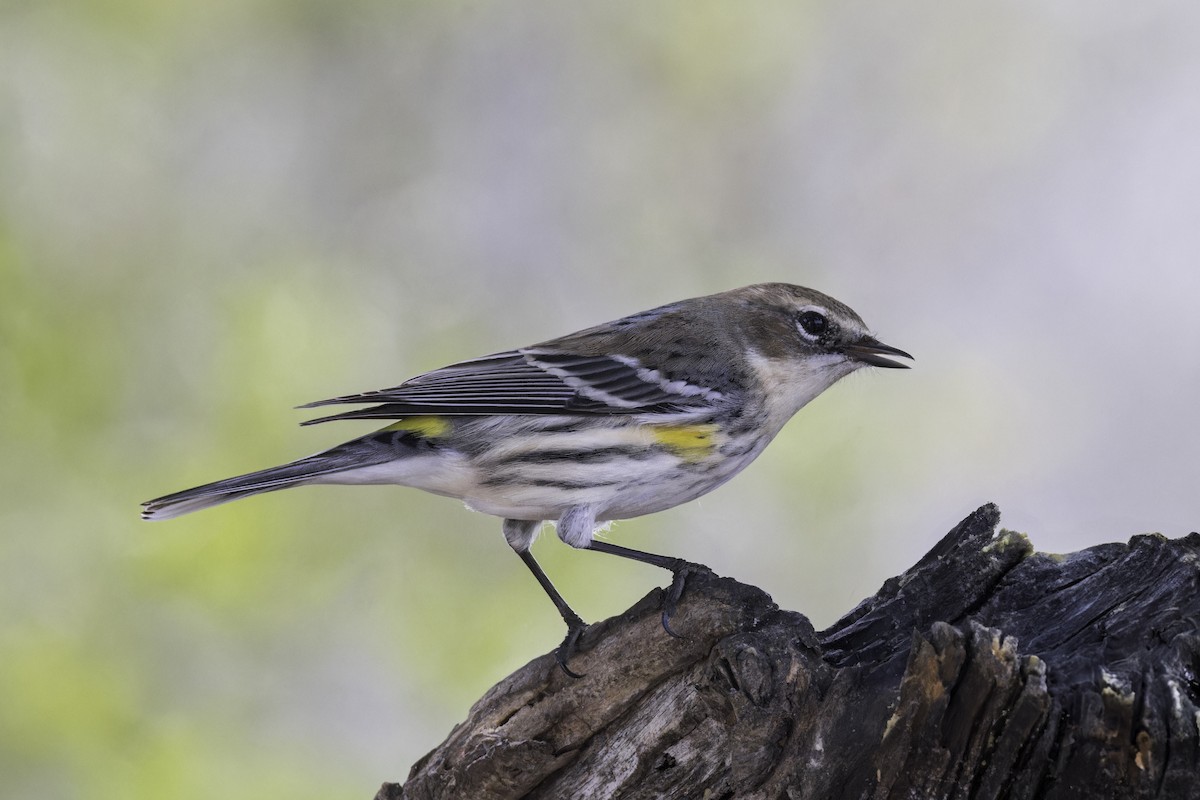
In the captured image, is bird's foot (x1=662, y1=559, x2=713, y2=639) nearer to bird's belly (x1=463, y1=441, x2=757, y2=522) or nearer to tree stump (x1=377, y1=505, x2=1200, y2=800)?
tree stump (x1=377, y1=505, x2=1200, y2=800)

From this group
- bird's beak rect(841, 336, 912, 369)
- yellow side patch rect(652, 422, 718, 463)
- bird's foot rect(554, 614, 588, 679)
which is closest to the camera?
bird's foot rect(554, 614, 588, 679)

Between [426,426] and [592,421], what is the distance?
0.53 metres

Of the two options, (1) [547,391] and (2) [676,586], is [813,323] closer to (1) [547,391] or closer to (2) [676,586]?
(1) [547,391]

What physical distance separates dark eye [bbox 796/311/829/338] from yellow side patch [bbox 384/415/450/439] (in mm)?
1236

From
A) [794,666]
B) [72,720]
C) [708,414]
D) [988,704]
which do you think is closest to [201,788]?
[72,720]

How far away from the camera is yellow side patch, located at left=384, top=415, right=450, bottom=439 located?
147 inches

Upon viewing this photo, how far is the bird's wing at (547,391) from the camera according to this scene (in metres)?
3.63

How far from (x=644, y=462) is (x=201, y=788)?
2.02m

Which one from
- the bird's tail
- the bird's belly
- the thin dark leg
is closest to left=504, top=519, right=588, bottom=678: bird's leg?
the thin dark leg

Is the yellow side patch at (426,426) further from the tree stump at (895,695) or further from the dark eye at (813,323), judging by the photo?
the dark eye at (813,323)

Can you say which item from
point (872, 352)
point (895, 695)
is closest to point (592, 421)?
point (872, 352)

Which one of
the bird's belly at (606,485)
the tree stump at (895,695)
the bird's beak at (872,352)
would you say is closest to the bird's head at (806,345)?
the bird's beak at (872,352)

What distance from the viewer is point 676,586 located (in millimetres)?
3062

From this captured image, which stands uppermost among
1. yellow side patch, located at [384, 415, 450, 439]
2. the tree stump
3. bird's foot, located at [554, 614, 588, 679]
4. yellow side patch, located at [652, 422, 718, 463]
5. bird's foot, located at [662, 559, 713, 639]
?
yellow side patch, located at [384, 415, 450, 439]
